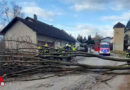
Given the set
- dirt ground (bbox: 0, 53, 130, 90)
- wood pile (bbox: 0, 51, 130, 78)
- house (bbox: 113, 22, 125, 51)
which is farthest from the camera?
house (bbox: 113, 22, 125, 51)

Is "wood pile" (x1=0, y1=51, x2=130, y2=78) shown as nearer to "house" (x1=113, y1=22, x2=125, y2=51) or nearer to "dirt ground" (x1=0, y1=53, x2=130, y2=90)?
"dirt ground" (x1=0, y1=53, x2=130, y2=90)

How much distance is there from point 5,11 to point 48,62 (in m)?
25.2

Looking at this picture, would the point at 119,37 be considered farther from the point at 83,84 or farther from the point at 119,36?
the point at 83,84

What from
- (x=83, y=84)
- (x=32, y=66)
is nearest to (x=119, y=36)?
(x=83, y=84)

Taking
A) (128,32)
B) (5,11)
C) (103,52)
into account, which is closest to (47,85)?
(103,52)

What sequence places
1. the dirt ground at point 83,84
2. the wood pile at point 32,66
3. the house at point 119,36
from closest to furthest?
the dirt ground at point 83,84 → the wood pile at point 32,66 → the house at point 119,36

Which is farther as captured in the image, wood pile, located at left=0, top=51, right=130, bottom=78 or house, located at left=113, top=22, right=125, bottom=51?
house, located at left=113, top=22, right=125, bottom=51

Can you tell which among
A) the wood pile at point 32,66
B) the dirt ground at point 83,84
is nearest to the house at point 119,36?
the wood pile at point 32,66

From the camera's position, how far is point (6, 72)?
624cm

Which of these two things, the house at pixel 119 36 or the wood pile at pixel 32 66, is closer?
the wood pile at pixel 32 66

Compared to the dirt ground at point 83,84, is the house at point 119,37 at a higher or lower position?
higher

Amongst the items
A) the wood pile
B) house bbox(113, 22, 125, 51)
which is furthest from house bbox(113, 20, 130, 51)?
the wood pile

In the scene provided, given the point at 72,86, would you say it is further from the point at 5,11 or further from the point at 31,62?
the point at 5,11

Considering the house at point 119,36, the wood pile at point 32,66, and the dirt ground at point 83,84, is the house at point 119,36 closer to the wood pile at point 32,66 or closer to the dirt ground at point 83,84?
the wood pile at point 32,66
